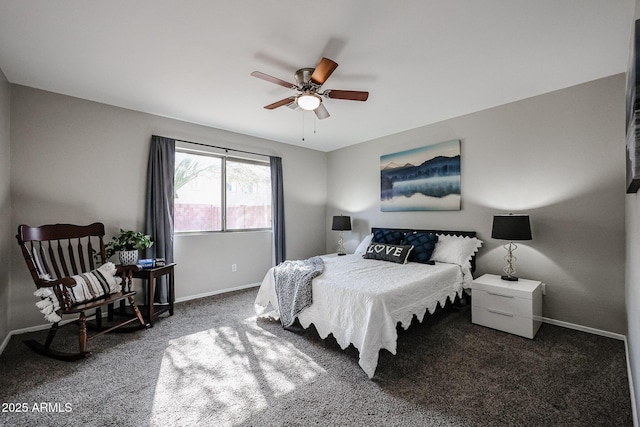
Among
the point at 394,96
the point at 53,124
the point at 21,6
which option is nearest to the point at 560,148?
the point at 394,96

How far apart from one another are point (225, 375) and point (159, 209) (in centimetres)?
249

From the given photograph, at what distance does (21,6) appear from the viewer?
1.83 m

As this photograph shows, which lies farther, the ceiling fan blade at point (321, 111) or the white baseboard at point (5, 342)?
the ceiling fan blade at point (321, 111)

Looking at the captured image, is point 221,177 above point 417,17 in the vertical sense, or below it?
below

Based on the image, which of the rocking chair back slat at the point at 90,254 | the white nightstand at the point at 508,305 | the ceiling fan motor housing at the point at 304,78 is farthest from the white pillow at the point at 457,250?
the rocking chair back slat at the point at 90,254

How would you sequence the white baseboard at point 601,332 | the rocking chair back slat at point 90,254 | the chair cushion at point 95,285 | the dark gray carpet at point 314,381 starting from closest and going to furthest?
the dark gray carpet at point 314,381 → the white baseboard at point 601,332 → the chair cushion at point 95,285 → the rocking chair back slat at point 90,254

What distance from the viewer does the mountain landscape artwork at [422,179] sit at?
392cm

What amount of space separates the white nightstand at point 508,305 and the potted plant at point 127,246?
3.89 metres

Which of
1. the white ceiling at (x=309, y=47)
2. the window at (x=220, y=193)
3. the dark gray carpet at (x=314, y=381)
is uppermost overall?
the white ceiling at (x=309, y=47)

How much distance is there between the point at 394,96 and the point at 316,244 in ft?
11.0

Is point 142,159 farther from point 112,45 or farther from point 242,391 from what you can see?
point 242,391

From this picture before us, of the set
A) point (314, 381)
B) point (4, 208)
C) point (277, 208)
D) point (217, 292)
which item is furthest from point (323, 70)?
point (217, 292)

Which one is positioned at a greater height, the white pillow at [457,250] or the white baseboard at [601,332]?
the white pillow at [457,250]

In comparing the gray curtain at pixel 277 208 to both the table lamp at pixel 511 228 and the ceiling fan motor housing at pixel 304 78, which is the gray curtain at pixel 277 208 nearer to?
the ceiling fan motor housing at pixel 304 78
